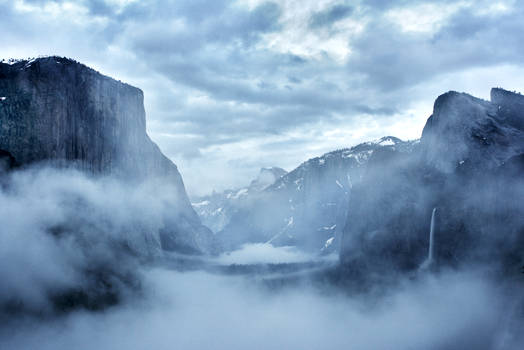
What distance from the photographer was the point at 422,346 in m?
191

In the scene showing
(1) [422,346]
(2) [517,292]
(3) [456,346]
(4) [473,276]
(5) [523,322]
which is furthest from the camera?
(1) [422,346]

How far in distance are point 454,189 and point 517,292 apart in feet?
214

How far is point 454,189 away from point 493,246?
3329cm

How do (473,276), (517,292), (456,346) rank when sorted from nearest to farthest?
1. (517,292)
2. (456,346)
3. (473,276)

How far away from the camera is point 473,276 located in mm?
179125

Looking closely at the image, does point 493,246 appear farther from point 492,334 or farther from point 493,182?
point 492,334

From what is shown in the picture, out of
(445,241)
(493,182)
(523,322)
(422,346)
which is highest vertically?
(493,182)

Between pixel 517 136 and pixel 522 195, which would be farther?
pixel 517 136

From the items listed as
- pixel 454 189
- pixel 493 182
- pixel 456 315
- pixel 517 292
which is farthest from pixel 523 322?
pixel 454 189

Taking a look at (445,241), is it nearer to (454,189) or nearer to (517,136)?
(454,189)

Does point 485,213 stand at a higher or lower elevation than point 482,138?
lower

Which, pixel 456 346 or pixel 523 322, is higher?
pixel 523 322

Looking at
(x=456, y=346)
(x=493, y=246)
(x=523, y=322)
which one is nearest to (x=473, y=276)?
(x=493, y=246)

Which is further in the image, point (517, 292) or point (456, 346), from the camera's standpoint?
point (456, 346)
